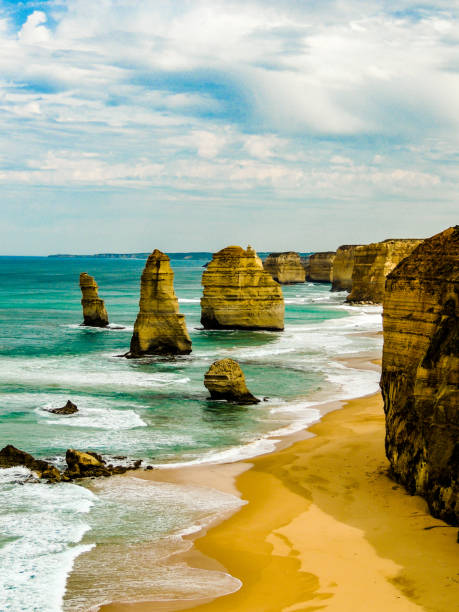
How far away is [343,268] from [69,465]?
9126 cm

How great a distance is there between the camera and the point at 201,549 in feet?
43.3

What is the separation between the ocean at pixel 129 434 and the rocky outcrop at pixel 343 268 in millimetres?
52704

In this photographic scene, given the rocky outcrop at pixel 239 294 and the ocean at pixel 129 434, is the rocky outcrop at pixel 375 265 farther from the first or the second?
the rocky outcrop at pixel 239 294

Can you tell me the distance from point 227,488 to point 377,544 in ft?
17.0

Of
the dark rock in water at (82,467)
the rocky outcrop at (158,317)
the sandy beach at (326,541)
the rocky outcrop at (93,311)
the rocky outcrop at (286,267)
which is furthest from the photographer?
the rocky outcrop at (286,267)

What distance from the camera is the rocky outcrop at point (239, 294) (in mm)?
50875

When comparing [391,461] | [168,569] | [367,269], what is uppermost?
[367,269]

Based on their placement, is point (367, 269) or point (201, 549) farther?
point (367, 269)

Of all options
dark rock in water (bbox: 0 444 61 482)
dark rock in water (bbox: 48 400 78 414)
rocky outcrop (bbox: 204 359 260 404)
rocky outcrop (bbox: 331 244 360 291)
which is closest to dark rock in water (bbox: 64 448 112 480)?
dark rock in water (bbox: 0 444 61 482)

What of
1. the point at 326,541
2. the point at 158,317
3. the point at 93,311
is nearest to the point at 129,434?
the point at 326,541

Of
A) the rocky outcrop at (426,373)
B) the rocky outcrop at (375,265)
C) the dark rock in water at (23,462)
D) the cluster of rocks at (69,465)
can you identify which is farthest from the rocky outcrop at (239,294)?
the rocky outcrop at (426,373)

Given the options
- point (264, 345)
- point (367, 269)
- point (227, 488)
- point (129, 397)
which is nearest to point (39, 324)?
point (264, 345)

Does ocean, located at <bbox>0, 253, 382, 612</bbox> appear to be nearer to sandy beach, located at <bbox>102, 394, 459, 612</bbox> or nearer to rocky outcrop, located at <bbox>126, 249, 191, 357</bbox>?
sandy beach, located at <bbox>102, 394, 459, 612</bbox>

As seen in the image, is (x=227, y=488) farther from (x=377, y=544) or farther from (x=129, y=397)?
(x=129, y=397)
